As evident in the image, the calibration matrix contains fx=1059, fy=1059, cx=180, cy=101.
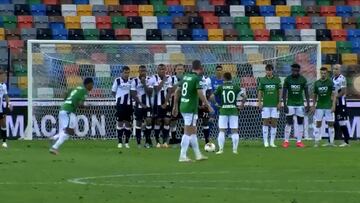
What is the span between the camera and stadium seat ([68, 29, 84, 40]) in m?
37.9

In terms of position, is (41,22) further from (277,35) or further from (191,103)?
(191,103)

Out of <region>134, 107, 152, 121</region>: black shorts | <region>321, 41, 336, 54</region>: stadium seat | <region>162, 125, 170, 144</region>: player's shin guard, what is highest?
<region>321, 41, 336, 54</region>: stadium seat

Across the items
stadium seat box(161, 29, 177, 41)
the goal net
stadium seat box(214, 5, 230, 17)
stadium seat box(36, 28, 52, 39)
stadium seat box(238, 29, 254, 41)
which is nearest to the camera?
the goal net

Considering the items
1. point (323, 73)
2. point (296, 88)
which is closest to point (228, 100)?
point (296, 88)

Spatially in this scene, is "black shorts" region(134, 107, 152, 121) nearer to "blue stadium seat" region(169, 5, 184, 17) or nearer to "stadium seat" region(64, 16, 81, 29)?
"stadium seat" region(64, 16, 81, 29)

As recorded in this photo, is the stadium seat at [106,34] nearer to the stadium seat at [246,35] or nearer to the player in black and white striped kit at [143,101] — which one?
the stadium seat at [246,35]

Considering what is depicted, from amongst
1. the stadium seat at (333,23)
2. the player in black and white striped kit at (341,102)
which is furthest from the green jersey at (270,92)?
the stadium seat at (333,23)

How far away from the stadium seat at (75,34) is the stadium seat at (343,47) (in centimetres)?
938

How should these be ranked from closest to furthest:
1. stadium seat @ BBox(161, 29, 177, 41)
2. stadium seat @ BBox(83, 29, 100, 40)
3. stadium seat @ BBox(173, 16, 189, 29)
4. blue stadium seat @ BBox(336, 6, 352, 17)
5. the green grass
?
1. the green grass
2. stadium seat @ BBox(83, 29, 100, 40)
3. stadium seat @ BBox(161, 29, 177, 41)
4. stadium seat @ BBox(173, 16, 189, 29)
5. blue stadium seat @ BBox(336, 6, 352, 17)

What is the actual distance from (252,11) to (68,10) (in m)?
7.04

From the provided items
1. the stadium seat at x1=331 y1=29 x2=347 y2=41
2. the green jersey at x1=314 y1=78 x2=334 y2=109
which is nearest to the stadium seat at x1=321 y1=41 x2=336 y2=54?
the stadium seat at x1=331 y1=29 x2=347 y2=41

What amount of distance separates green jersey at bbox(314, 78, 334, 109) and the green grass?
130 inches

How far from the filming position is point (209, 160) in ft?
75.5

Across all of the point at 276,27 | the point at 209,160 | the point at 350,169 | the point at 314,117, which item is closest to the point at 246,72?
the point at 314,117
